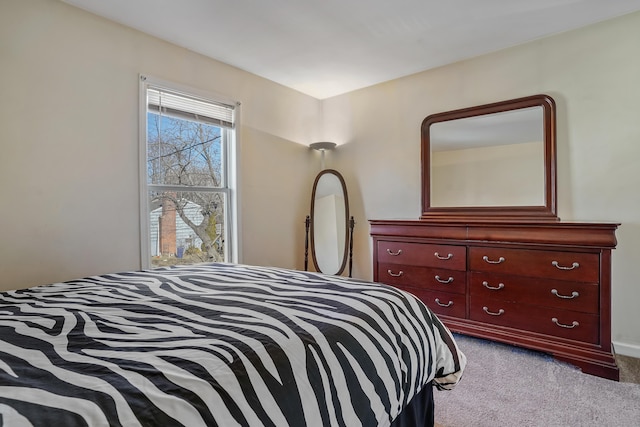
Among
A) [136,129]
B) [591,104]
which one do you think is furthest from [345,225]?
[591,104]

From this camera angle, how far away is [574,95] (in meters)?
2.61

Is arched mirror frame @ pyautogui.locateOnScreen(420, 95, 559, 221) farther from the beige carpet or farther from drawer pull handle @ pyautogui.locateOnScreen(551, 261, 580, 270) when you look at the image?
the beige carpet

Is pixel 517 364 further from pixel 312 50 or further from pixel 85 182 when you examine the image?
pixel 85 182

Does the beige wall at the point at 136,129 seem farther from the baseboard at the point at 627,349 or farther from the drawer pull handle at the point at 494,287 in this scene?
the drawer pull handle at the point at 494,287

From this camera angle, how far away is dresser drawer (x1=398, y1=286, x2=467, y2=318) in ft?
8.79

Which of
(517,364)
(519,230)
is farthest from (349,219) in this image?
(517,364)

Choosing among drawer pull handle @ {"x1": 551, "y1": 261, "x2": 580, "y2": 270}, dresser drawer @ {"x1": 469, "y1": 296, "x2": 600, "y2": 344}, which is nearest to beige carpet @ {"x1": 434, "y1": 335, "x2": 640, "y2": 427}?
dresser drawer @ {"x1": 469, "y1": 296, "x2": 600, "y2": 344}

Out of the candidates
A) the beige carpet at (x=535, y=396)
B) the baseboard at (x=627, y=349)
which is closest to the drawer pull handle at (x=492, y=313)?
the beige carpet at (x=535, y=396)

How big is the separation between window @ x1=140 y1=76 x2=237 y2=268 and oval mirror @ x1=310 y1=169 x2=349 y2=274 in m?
1.01

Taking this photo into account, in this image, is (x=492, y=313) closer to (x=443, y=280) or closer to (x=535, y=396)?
(x=443, y=280)

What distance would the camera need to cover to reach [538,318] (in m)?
Answer: 2.35

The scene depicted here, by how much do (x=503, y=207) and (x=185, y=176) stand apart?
2.67 metres

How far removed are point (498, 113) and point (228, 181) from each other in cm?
245

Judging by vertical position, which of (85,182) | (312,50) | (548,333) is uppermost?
(312,50)
